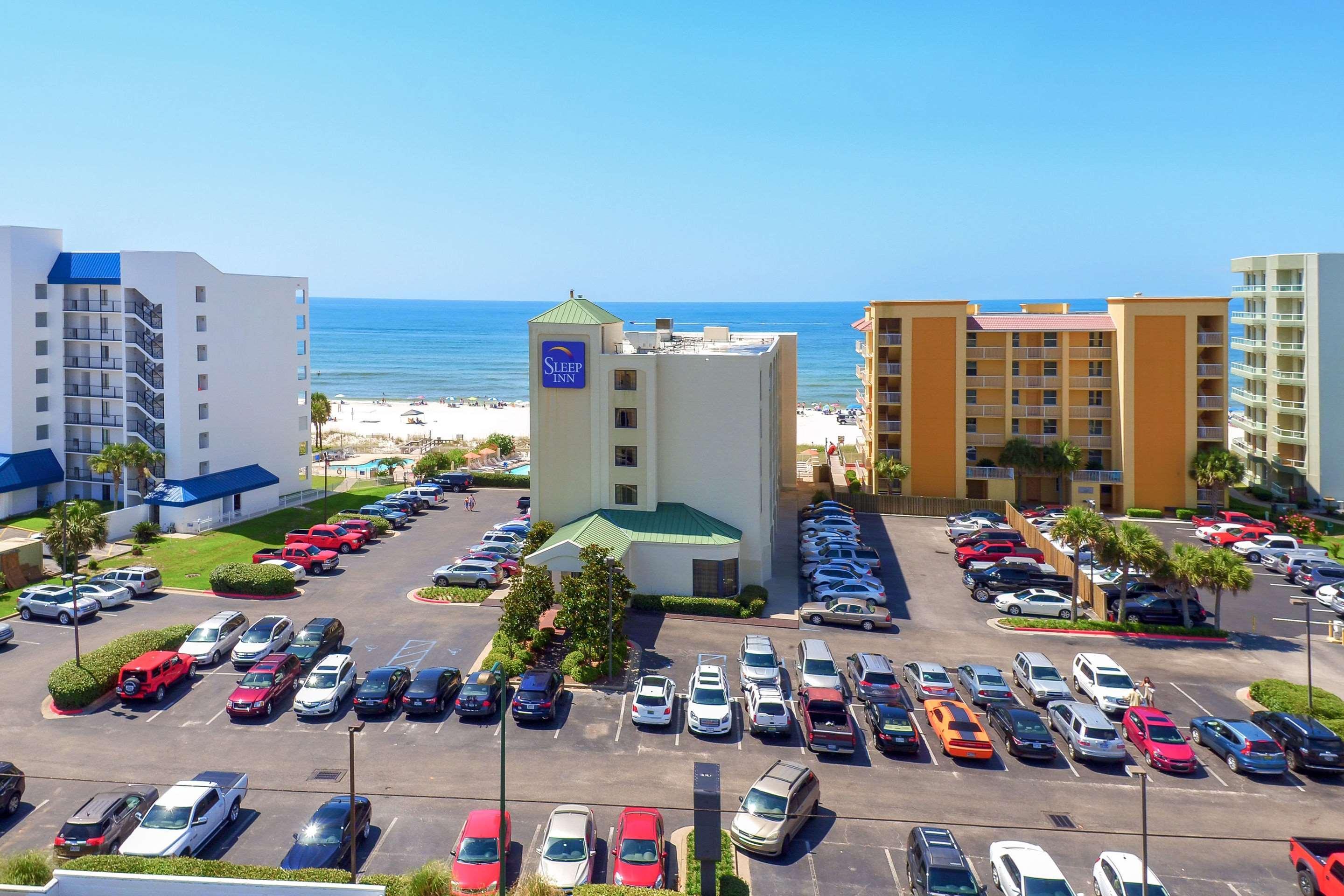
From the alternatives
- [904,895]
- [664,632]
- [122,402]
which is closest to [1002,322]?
[664,632]

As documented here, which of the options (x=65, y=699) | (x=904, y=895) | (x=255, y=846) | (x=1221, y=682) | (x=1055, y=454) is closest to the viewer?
(x=904, y=895)

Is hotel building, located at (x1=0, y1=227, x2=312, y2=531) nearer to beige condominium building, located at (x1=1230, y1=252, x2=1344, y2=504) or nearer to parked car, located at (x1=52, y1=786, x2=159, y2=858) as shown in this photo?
parked car, located at (x1=52, y1=786, x2=159, y2=858)

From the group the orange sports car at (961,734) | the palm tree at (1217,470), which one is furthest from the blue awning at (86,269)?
the palm tree at (1217,470)

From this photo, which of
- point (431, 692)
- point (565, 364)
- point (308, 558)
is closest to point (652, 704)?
point (431, 692)

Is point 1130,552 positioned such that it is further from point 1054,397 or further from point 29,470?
point 29,470

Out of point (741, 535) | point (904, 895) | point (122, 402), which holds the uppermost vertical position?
point (122, 402)

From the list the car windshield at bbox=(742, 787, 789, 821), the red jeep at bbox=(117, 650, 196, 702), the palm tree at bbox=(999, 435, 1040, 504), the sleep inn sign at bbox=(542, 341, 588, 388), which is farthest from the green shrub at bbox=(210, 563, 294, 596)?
the palm tree at bbox=(999, 435, 1040, 504)

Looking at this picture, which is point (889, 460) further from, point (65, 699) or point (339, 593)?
point (65, 699)

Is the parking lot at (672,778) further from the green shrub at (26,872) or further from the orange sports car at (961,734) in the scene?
the green shrub at (26,872)
